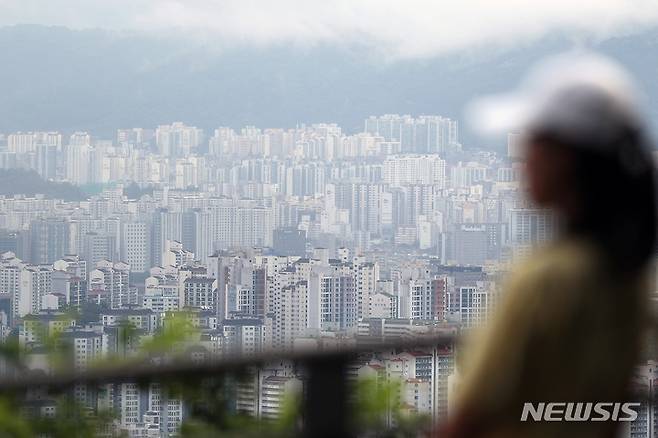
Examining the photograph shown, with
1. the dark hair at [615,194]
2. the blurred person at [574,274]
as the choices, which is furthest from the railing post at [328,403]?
the dark hair at [615,194]

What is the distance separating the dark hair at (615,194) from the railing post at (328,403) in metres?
1.76

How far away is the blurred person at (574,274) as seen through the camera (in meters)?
1.65

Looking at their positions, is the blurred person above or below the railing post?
above

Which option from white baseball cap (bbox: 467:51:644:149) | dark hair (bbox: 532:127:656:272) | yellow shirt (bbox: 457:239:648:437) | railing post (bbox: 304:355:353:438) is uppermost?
white baseball cap (bbox: 467:51:644:149)

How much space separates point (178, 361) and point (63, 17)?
6913 inches

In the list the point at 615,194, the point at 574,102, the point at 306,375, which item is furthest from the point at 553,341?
the point at 306,375

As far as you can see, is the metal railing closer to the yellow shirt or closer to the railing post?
the railing post

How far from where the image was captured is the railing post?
338cm

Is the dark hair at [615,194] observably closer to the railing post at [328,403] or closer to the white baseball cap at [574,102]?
the white baseball cap at [574,102]

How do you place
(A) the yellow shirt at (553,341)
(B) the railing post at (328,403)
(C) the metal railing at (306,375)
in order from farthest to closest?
(B) the railing post at (328,403) < (C) the metal railing at (306,375) < (A) the yellow shirt at (553,341)

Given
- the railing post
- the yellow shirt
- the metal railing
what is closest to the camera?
the yellow shirt

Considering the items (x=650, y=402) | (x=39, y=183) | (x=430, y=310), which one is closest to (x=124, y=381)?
(x=650, y=402)

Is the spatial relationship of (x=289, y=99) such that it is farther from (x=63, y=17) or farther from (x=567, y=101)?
(x=567, y=101)

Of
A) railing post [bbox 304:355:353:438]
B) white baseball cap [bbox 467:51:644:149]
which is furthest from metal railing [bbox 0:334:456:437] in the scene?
white baseball cap [bbox 467:51:644:149]
